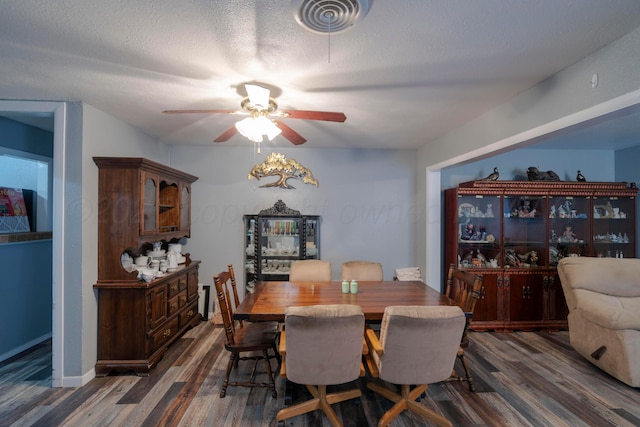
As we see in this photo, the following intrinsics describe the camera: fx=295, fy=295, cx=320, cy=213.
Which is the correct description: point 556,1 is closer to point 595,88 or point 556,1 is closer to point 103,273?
point 595,88

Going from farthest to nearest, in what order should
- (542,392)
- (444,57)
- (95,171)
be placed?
(95,171) → (542,392) → (444,57)

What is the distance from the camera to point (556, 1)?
4.49 ft

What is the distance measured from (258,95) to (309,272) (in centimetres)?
212

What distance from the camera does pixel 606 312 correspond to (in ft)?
8.93

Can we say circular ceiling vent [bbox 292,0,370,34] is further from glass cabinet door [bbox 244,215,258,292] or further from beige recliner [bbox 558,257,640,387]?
beige recliner [bbox 558,257,640,387]

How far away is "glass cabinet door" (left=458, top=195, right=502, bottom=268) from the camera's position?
4.04 meters

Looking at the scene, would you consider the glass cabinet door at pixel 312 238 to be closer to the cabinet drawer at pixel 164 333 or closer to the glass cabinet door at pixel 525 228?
the cabinet drawer at pixel 164 333

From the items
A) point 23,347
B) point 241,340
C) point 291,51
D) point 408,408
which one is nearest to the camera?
point 291,51

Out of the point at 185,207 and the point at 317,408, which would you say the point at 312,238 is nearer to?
the point at 185,207

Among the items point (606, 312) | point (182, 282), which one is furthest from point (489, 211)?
point (182, 282)

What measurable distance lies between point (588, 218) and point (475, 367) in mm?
2763

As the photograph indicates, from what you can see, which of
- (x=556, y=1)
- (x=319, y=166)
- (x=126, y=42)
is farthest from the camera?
(x=319, y=166)

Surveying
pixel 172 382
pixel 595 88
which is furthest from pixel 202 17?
pixel 172 382

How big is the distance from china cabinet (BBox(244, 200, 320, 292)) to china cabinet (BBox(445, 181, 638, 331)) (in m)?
2.02
